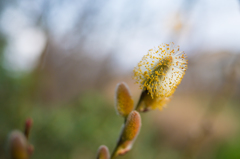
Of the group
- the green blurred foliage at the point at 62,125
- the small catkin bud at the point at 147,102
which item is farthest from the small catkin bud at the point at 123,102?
the green blurred foliage at the point at 62,125

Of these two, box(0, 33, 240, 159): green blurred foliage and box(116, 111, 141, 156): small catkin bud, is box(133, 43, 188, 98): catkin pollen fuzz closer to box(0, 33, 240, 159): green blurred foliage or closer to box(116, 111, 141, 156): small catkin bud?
box(116, 111, 141, 156): small catkin bud

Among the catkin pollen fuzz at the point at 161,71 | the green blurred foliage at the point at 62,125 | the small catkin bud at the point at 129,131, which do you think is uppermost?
the catkin pollen fuzz at the point at 161,71

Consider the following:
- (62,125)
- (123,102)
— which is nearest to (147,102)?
(123,102)

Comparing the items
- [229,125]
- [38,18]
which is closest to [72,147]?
[38,18]

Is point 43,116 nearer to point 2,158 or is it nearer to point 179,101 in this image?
point 2,158

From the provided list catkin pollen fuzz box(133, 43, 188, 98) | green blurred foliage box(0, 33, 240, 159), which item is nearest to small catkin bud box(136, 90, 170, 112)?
catkin pollen fuzz box(133, 43, 188, 98)

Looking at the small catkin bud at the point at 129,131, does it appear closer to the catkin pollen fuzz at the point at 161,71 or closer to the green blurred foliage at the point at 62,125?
the catkin pollen fuzz at the point at 161,71
